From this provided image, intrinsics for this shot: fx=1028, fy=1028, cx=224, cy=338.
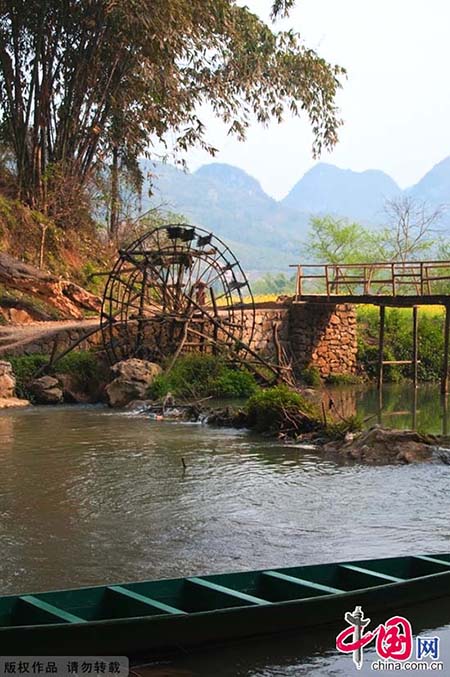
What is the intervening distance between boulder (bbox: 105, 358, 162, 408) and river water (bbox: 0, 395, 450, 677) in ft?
12.5

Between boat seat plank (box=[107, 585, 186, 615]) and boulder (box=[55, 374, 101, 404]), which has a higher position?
boulder (box=[55, 374, 101, 404])

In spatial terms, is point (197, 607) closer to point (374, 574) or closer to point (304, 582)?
point (304, 582)

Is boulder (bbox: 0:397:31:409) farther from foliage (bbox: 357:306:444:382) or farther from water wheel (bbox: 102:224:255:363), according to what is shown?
foliage (bbox: 357:306:444:382)

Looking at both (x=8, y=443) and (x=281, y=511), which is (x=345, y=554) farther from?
(x=8, y=443)

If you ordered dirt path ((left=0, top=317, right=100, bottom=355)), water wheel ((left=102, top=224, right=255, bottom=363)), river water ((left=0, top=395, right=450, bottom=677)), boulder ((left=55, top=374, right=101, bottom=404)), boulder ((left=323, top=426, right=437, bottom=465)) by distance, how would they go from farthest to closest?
water wheel ((left=102, top=224, right=255, bottom=363)), dirt path ((left=0, top=317, right=100, bottom=355)), boulder ((left=55, top=374, right=101, bottom=404)), boulder ((left=323, top=426, right=437, bottom=465)), river water ((left=0, top=395, right=450, bottom=677))

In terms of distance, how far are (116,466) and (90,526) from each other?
3217 millimetres

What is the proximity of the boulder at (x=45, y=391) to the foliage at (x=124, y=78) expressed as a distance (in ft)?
30.0

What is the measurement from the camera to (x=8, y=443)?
14969mm

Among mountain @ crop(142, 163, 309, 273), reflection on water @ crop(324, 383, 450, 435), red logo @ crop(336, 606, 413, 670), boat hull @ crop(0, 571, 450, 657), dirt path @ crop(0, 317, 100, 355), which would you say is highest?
mountain @ crop(142, 163, 309, 273)

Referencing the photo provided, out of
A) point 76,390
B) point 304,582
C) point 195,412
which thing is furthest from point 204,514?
point 76,390

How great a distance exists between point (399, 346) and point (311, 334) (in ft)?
9.39

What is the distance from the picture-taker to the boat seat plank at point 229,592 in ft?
20.9

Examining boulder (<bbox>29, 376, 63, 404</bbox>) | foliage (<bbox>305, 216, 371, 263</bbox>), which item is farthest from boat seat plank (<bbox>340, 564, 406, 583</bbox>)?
foliage (<bbox>305, 216, 371, 263</bbox>)

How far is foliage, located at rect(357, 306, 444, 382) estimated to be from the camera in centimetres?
2709
